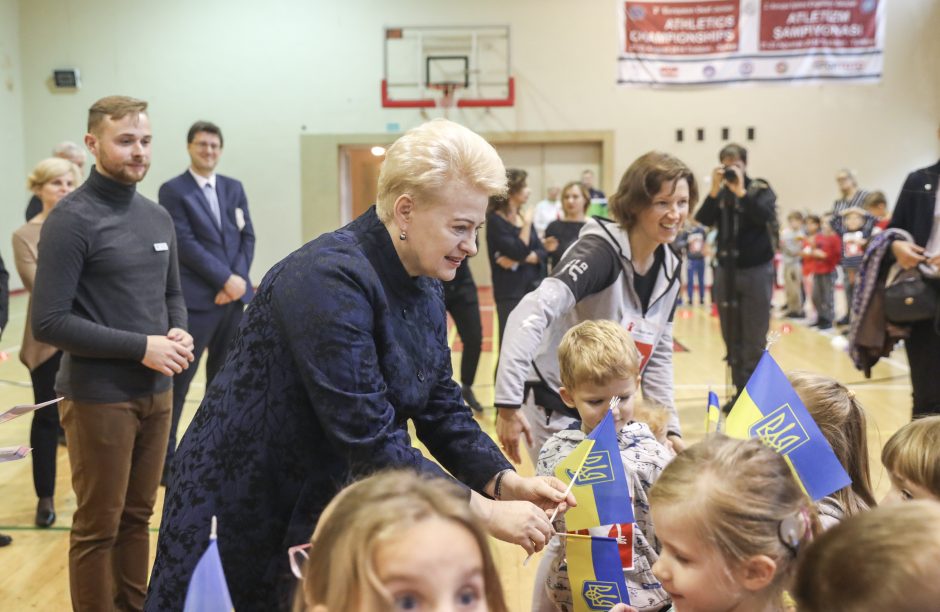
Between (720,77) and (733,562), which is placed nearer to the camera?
(733,562)

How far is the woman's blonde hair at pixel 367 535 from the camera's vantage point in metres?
1.05

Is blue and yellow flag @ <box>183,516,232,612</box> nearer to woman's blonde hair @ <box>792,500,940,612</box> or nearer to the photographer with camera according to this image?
woman's blonde hair @ <box>792,500,940,612</box>

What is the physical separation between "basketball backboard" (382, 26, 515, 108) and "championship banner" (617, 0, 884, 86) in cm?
196

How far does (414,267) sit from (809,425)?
0.84 metres

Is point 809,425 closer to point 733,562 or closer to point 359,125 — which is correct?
point 733,562

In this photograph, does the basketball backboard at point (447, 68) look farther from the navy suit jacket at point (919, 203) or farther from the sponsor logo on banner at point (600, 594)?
the sponsor logo on banner at point (600, 594)

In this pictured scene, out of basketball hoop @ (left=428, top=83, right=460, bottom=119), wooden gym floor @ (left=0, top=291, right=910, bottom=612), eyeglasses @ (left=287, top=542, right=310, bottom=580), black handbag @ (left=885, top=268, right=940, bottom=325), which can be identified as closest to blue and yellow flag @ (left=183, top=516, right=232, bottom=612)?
eyeglasses @ (left=287, top=542, right=310, bottom=580)

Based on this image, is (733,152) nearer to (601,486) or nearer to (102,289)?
(102,289)

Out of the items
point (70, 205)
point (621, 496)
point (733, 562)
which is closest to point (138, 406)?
point (70, 205)

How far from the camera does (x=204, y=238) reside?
15.7 ft

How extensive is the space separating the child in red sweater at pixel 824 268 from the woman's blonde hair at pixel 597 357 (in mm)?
8399

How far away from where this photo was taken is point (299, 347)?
1.53m

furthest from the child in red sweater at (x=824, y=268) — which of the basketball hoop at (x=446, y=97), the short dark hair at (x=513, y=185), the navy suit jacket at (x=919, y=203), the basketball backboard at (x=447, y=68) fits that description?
the navy suit jacket at (x=919, y=203)

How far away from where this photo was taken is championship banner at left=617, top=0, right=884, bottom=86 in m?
12.8
